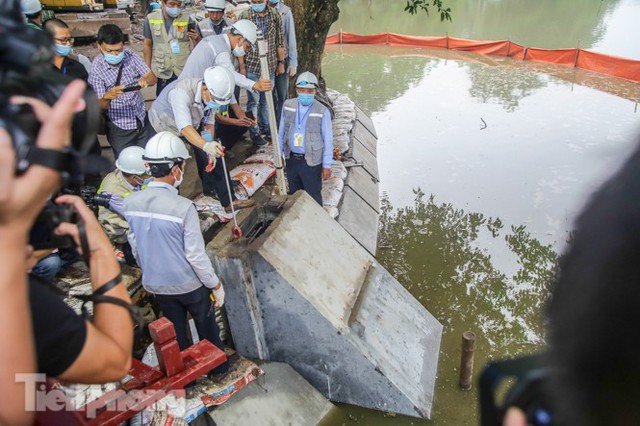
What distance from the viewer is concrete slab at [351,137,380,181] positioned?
765 centimetres

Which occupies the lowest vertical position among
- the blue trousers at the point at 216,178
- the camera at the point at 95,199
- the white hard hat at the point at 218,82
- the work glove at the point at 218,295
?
the work glove at the point at 218,295

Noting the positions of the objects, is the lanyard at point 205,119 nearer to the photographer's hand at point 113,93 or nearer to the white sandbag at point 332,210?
the photographer's hand at point 113,93

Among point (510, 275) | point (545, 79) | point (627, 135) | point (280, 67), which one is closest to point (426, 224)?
point (510, 275)

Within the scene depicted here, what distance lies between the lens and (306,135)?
16.8 ft

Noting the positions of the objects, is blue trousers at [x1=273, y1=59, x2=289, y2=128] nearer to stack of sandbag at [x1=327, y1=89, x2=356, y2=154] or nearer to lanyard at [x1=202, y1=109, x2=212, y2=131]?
stack of sandbag at [x1=327, y1=89, x2=356, y2=154]

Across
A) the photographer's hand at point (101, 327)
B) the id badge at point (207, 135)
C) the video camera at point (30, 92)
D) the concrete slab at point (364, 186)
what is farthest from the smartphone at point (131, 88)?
the video camera at point (30, 92)

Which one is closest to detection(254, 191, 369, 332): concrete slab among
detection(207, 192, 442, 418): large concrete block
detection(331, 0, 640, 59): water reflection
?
detection(207, 192, 442, 418): large concrete block

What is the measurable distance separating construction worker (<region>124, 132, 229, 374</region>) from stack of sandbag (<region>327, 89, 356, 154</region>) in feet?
14.7

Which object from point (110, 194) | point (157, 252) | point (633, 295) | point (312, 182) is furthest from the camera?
point (312, 182)

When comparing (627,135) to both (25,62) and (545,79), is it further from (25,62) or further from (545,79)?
(545,79)

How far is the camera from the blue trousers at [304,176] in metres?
5.31

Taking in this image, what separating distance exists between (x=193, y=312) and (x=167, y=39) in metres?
3.59

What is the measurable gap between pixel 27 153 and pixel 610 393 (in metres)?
1.12

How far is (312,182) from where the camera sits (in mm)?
5395
